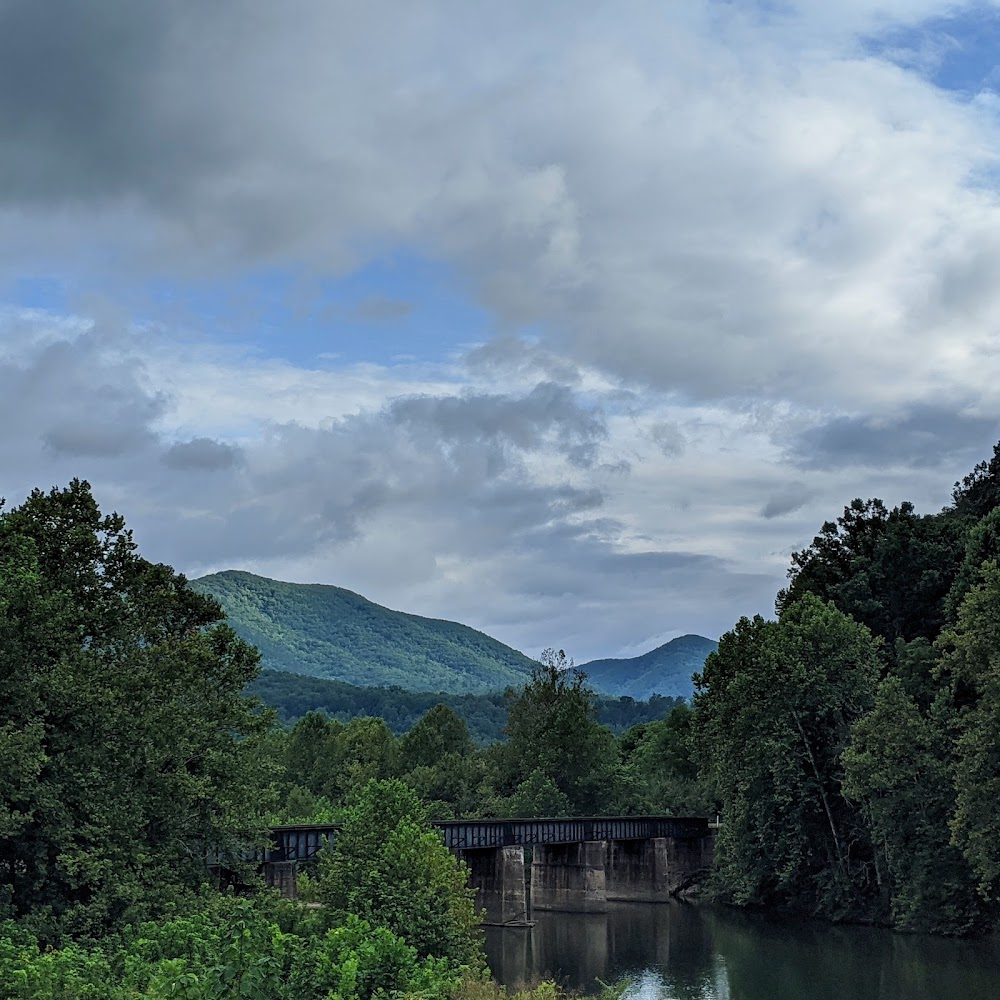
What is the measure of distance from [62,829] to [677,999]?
2973cm

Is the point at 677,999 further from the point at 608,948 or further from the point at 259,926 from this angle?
the point at 259,926

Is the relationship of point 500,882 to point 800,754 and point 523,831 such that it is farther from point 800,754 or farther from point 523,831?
point 800,754

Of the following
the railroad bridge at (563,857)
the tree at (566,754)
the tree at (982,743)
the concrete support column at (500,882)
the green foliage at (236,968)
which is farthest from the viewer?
the tree at (566,754)

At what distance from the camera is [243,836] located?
4716 centimetres

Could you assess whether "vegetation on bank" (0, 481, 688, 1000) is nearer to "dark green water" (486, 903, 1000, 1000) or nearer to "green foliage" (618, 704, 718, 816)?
"dark green water" (486, 903, 1000, 1000)

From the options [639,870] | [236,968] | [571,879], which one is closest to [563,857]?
[571,879]

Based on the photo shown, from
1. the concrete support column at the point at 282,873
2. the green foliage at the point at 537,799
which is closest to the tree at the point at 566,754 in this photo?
the green foliage at the point at 537,799

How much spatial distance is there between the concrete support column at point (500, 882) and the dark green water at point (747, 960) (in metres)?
1.86

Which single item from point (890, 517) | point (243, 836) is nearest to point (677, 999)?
point (243, 836)

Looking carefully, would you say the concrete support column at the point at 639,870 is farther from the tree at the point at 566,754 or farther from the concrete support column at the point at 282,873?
the concrete support column at the point at 282,873

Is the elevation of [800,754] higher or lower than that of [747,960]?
higher

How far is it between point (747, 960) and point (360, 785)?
23126mm

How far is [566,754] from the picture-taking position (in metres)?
108

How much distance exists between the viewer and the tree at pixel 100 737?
3791cm
